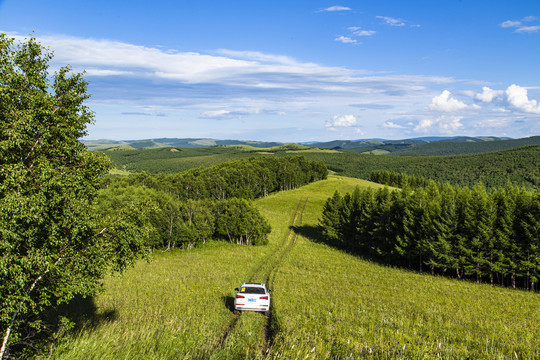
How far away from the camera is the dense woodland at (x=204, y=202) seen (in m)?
63.8

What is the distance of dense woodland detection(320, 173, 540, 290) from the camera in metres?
40.8

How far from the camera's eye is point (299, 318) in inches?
731

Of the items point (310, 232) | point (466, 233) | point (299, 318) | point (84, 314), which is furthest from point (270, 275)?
point (310, 232)

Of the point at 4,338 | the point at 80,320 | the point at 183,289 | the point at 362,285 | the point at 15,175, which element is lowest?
the point at 362,285

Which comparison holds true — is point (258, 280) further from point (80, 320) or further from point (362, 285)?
point (80, 320)

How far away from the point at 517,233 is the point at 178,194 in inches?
3892

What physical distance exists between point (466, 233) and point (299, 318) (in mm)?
38911

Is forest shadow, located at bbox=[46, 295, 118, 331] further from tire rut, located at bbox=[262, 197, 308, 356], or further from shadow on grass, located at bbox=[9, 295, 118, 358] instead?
tire rut, located at bbox=[262, 197, 308, 356]

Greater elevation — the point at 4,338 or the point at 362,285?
the point at 4,338

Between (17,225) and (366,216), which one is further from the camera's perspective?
(366,216)

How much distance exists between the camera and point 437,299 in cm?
2791

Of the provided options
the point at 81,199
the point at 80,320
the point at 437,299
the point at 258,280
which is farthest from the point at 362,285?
the point at 81,199

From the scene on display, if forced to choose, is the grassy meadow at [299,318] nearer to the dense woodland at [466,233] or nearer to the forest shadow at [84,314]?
the forest shadow at [84,314]

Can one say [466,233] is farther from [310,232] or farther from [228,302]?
[310,232]
